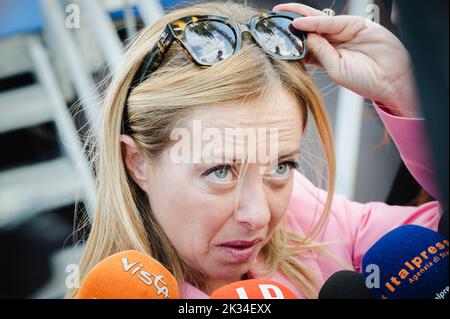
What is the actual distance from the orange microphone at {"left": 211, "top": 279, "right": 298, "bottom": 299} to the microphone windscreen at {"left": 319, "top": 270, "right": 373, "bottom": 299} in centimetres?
8

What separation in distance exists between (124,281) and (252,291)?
0.28 metres

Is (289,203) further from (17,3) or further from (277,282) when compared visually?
(17,3)

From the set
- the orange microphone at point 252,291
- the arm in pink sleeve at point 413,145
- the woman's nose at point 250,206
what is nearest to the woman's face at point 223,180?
the woman's nose at point 250,206

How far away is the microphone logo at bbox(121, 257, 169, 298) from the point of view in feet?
4.25

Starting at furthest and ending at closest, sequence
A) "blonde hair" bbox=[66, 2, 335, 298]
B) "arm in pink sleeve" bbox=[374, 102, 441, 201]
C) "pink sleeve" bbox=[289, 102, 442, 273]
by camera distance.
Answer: "pink sleeve" bbox=[289, 102, 442, 273]
"arm in pink sleeve" bbox=[374, 102, 441, 201]
"blonde hair" bbox=[66, 2, 335, 298]

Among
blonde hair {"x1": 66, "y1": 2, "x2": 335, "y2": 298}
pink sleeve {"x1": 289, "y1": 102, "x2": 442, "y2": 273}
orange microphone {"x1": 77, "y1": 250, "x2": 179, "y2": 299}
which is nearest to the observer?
orange microphone {"x1": 77, "y1": 250, "x2": 179, "y2": 299}

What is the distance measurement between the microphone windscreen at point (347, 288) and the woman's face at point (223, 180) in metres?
0.19

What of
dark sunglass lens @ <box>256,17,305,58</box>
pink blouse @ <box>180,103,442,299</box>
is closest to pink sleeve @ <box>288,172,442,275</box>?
pink blouse @ <box>180,103,442,299</box>

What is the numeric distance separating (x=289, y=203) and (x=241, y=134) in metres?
0.27

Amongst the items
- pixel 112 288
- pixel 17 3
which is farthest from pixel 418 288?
pixel 17 3

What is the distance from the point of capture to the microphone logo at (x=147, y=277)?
130 centimetres

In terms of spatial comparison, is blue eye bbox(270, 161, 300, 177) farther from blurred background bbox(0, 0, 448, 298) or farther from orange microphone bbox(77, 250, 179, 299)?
orange microphone bbox(77, 250, 179, 299)

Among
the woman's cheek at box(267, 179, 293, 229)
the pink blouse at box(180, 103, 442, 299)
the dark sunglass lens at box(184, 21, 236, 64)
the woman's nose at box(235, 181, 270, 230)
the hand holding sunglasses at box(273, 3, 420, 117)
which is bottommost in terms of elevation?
the pink blouse at box(180, 103, 442, 299)
